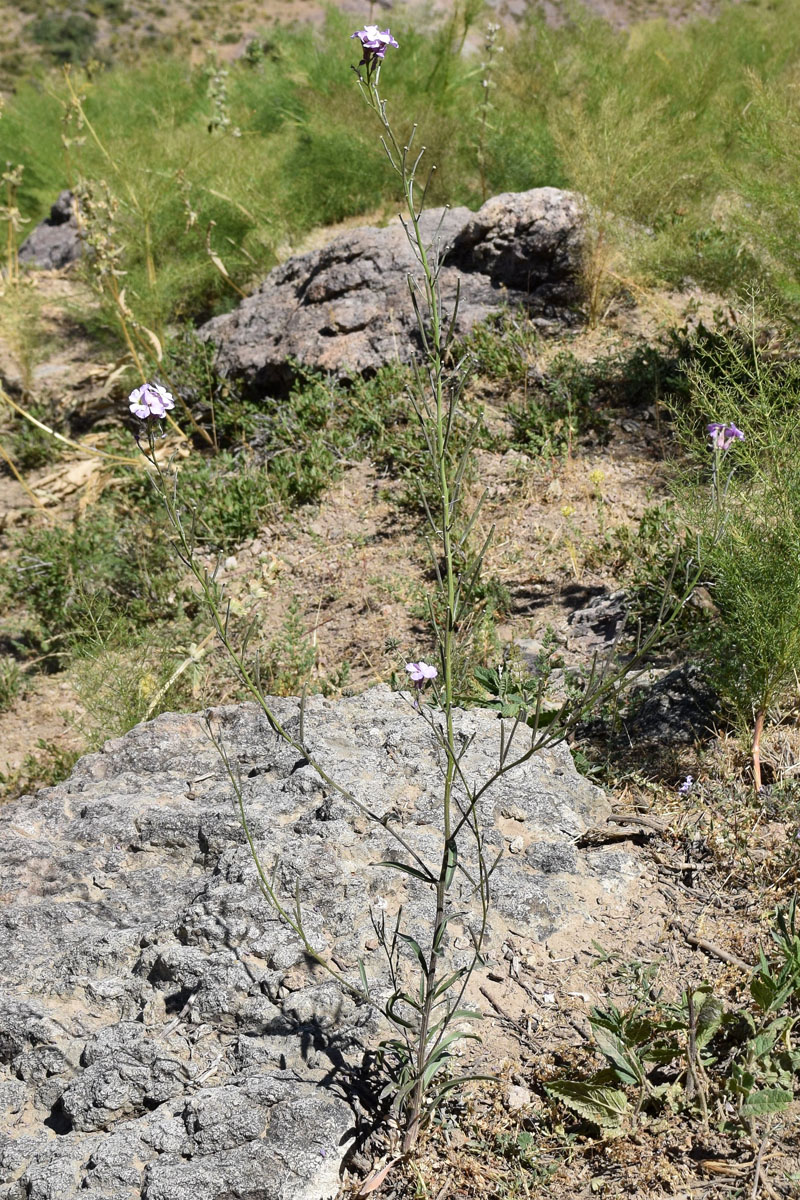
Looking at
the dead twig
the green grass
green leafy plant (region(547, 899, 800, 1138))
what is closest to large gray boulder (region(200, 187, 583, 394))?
the green grass

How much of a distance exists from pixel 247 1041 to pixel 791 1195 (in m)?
0.91

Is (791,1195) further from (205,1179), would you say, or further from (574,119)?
(574,119)

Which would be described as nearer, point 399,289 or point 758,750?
point 758,750

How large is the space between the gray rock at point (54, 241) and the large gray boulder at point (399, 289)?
3.39m

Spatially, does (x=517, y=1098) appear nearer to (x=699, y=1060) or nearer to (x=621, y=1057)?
(x=621, y=1057)

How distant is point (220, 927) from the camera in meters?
1.79

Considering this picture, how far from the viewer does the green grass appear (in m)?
4.23

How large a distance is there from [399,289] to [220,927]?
376 centimetres

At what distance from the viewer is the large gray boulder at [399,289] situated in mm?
4715

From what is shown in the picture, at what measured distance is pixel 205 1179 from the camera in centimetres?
141

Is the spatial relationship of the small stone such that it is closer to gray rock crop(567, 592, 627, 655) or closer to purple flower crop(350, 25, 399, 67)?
gray rock crop(567, 592, 627, 655)

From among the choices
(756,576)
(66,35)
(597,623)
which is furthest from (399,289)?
(66,35)

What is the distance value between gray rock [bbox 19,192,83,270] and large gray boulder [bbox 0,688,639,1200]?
632 centimetres

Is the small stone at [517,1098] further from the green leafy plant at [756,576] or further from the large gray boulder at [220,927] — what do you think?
the green leafy plant at [756,576]
